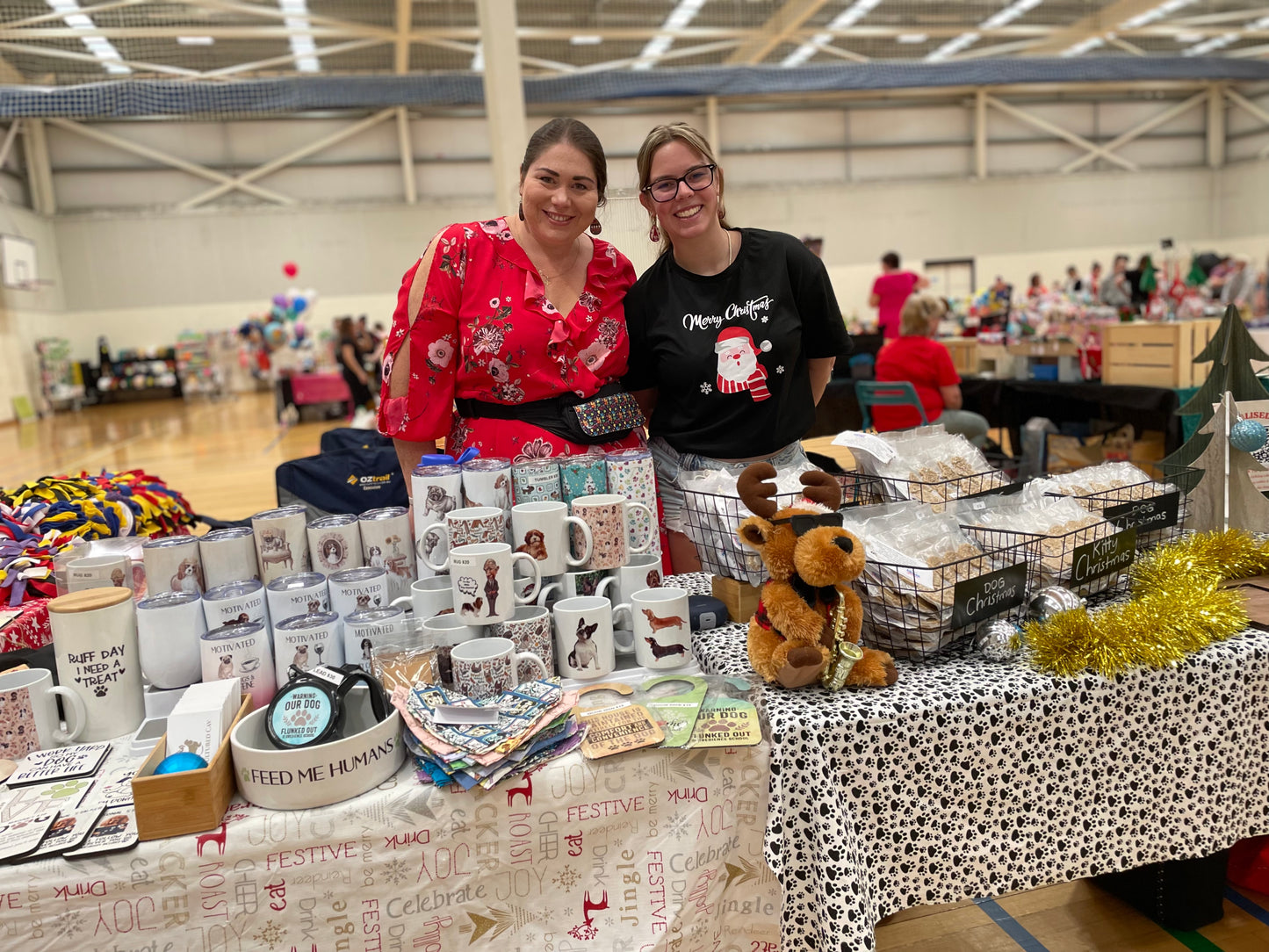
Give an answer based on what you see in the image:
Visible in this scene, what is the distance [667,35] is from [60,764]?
1305 cm

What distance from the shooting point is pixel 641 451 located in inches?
57.1

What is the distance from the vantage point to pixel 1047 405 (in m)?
4.74

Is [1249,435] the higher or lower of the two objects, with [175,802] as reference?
higher

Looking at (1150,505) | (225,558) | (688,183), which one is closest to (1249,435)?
(1150,505)

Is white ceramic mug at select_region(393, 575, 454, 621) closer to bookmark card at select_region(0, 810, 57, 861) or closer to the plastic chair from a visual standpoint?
bookmark card at select_region(0, 810, 57, 861)

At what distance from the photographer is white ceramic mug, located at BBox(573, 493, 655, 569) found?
128 cm

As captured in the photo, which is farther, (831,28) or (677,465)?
(831,28)

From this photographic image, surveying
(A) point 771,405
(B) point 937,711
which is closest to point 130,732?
(B) point 937,711

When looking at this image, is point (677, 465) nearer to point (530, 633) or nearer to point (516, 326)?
point (516, 326)

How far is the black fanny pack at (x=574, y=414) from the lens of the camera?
171 centimetres

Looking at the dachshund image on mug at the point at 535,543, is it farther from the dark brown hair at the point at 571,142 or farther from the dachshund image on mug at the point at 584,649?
the dark brown hair at the point at 571,142

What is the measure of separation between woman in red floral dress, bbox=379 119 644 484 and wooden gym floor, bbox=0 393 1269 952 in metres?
1.10

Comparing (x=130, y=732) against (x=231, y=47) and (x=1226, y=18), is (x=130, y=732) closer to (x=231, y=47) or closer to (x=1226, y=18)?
(x=231, y=47)

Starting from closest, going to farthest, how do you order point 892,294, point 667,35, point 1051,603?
point 1051,603 < point 892,294 < point 667,35
